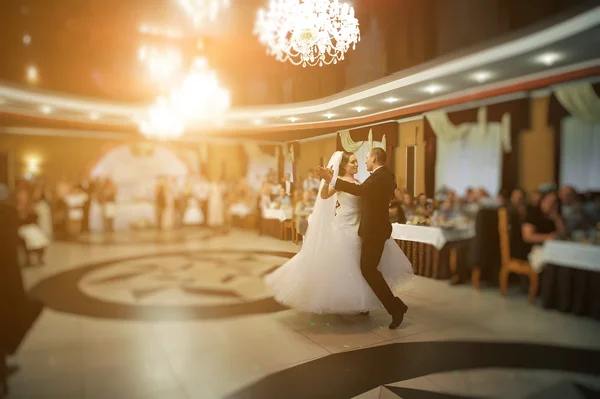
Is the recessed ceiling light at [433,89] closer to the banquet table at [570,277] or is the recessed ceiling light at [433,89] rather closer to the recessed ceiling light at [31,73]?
the banquet table at [570,277]

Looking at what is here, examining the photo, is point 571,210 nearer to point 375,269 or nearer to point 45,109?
point 375,269

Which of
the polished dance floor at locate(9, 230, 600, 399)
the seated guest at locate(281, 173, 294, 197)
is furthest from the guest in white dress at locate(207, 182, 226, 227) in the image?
the seated guest at locate(281, 173, 294, 197)

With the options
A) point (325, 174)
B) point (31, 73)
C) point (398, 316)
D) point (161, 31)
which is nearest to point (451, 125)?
point (325, 174)

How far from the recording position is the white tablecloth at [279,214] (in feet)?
3.11

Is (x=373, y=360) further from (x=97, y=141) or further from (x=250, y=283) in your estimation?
(x=97, y=141)

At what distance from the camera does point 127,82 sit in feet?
2.65

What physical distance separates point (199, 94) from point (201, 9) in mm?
230

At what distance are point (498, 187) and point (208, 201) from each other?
0.67 meters

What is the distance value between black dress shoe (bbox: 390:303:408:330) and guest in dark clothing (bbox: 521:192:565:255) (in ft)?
1.18

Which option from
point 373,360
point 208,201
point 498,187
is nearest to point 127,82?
point 208,201

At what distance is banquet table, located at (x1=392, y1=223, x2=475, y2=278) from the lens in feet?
2.68

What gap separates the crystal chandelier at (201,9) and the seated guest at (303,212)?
0.54 metres

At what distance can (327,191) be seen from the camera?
85cm

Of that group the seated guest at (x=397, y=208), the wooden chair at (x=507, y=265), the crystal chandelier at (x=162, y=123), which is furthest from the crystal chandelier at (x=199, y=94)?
the wooden chair at (x=507, y=265)
